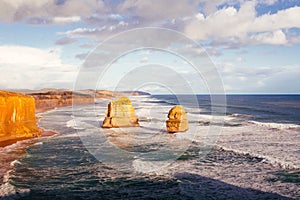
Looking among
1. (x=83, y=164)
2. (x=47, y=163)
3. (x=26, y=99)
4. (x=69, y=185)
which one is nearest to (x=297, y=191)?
(x=69, y=185)

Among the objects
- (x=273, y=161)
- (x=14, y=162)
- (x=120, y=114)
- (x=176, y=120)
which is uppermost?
(x=120, y=114)

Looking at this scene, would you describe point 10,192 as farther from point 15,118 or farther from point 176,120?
point 176,120

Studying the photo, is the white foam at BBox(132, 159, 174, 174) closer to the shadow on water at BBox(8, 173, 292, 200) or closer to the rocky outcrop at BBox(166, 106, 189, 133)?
the shadow on water at BBox(8, 173, 292, 200)

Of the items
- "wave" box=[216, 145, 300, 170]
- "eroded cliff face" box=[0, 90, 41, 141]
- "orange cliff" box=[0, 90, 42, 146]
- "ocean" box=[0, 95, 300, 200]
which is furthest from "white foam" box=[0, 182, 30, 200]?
"eroded cliff face" box=[0, 90, 41, 141]

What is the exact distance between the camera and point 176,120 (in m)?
27.5

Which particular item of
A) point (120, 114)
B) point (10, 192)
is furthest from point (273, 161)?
point (120, 114)

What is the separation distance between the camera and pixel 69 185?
12.3 meters

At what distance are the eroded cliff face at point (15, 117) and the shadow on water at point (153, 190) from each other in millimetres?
14311

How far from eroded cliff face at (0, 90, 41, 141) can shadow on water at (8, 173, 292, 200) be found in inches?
563

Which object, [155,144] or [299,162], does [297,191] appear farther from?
[155,144]

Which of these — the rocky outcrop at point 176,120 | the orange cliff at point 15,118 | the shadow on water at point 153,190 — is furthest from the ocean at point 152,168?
the rocky outcrop at point 176,120

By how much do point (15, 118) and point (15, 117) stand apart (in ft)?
0.32

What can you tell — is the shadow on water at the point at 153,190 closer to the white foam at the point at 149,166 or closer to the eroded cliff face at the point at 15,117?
the white foam at the point at 149,166

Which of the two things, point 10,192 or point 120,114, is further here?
point 120,114
